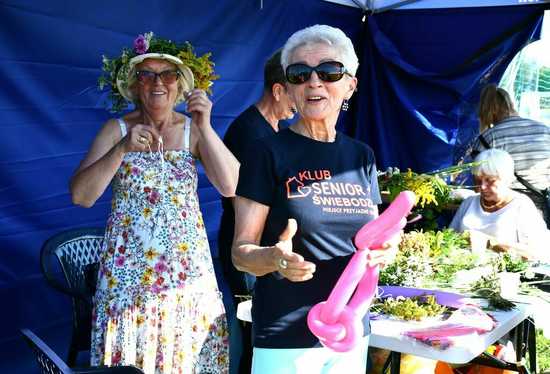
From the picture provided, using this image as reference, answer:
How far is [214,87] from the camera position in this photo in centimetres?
482

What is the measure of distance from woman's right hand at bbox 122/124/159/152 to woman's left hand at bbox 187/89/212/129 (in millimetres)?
179

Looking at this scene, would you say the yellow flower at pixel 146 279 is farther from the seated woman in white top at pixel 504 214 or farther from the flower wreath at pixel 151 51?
the seated woman in white top at pixel 504 214

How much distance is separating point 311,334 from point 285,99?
136 cm

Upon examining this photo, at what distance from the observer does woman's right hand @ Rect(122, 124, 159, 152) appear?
2371 millimetres

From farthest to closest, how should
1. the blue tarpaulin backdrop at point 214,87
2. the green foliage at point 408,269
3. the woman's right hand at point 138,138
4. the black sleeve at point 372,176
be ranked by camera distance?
the blue tarpaulin backdrop at point 214,87, the green foliage at point 408,269, the woman's right hand at point 138,138, the black sleeve at point 372,176

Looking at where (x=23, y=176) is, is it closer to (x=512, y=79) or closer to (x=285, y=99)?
(x=285, y=99)

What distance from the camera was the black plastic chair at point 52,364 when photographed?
175 cm

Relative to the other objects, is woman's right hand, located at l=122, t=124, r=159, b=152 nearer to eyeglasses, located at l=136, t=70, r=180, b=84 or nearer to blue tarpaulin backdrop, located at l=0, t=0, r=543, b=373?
eyeglasses, located at l=136, t=70, r=180, b=84

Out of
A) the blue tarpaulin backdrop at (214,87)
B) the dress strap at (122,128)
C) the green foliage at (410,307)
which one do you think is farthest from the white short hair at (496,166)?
the dress strap at (122,128)

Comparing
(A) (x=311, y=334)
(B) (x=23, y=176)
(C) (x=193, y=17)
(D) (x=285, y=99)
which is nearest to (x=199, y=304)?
(A) (x=311, y=334)

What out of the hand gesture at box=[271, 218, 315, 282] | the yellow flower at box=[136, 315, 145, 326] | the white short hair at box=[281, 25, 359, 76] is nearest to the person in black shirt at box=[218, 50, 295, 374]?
the yellow flower at box=[136, 315, 145, 326]

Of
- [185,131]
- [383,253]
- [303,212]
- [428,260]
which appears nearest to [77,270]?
[185,131]

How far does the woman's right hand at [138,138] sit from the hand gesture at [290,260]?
0.98 meters

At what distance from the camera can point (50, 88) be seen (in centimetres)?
370
